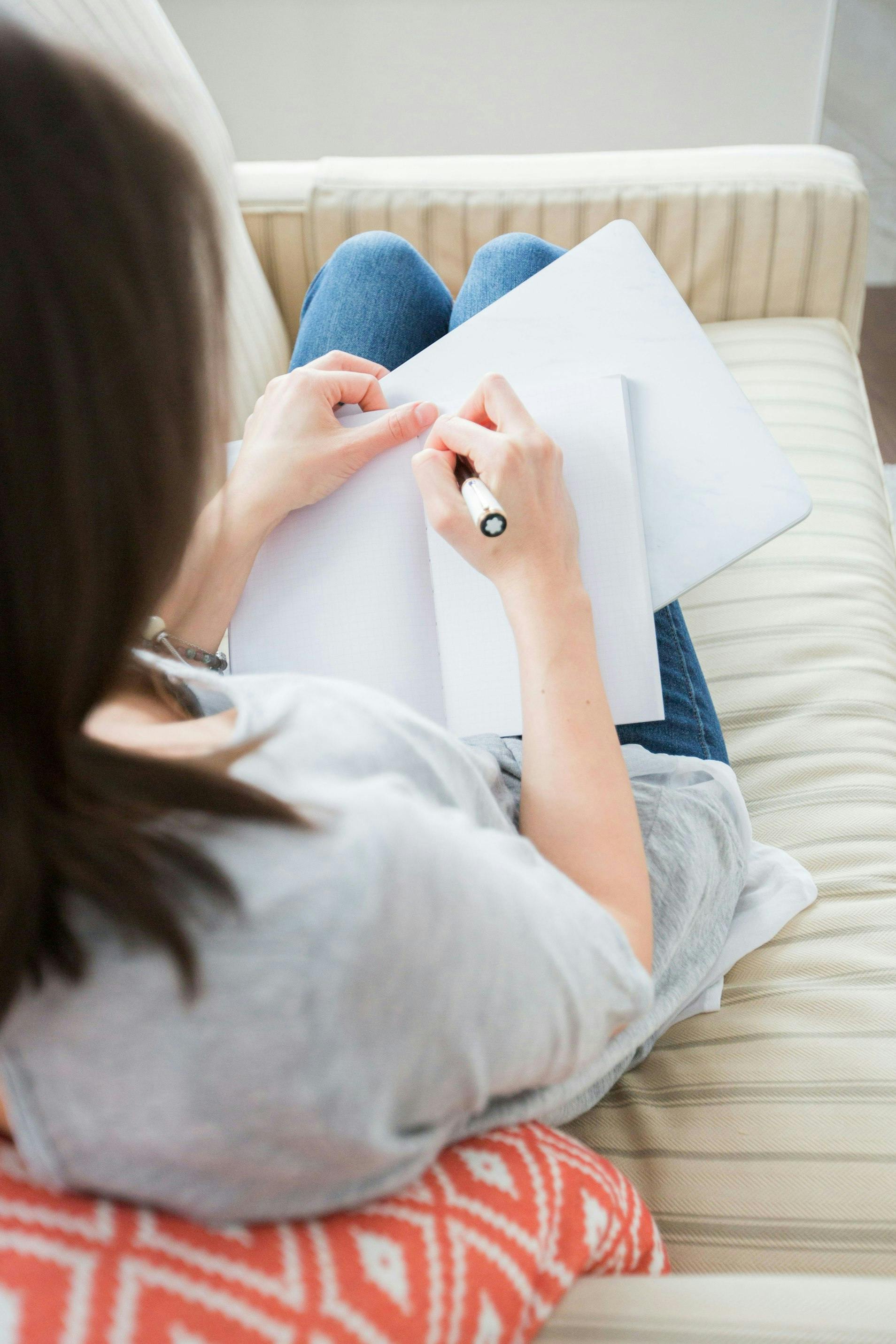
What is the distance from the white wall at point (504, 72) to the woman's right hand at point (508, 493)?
1.65m

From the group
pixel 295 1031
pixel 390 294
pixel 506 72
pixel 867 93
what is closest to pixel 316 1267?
pixel 295 1031

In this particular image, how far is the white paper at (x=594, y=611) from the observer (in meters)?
0.65

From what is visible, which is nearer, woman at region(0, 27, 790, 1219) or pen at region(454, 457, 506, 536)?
woman at region(0, 27, 790, 1219)

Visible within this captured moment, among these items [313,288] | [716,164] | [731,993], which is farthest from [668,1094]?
[716,164]

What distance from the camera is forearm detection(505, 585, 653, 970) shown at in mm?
489

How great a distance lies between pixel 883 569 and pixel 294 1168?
0.85 m

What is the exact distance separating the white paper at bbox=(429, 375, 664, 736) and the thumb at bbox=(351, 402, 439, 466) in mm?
79

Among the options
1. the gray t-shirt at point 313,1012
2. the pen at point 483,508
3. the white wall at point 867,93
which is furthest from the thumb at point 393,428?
the white wall at point 867,93

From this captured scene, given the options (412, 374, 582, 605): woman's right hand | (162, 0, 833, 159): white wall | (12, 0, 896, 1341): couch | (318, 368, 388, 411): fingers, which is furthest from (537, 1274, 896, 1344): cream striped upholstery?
(162, 0, 833, 159): white wall

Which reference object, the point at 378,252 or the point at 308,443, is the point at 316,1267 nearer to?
the point at 308,443

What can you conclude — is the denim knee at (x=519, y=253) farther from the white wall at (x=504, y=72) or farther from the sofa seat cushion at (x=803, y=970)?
the white wall at (x=504, y=72)

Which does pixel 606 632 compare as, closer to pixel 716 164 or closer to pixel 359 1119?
pixel 359 1119

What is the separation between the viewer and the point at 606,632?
64 centimetres

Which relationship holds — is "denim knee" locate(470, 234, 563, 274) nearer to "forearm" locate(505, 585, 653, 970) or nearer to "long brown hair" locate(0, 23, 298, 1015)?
"forearm" locate(505, 585, 653, 970)
